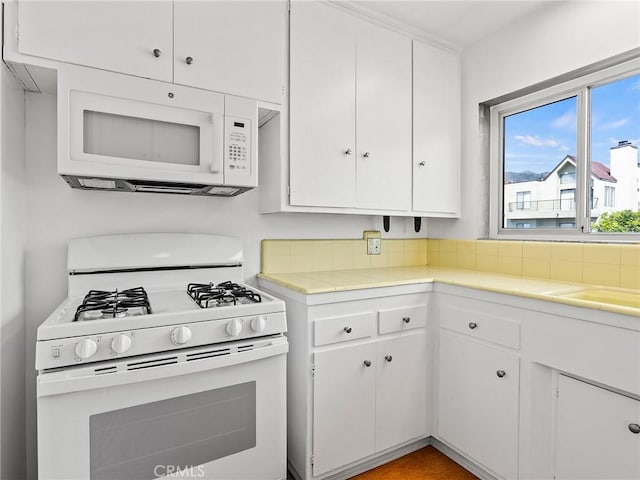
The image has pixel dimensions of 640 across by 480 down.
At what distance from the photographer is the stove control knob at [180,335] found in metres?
1.23

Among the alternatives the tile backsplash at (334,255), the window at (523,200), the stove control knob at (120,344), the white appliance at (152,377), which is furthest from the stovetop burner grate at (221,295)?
the window at (523,200)

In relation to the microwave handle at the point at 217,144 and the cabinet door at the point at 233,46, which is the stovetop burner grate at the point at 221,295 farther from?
the cabinet door at the point at 233,46

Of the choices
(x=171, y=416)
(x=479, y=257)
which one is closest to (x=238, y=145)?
(x=171, y=416)

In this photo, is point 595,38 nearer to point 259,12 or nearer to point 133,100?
point 259,12

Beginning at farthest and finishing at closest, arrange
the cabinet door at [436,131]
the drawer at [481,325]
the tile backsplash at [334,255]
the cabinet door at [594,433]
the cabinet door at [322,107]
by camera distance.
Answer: the cabinet door at [436,131]
the tile backsplash at [334,255]
the cabinet door at [322,107]
the drawer at [481,325]
the cabinet door at [594,433]

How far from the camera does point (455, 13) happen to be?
6.77 ft

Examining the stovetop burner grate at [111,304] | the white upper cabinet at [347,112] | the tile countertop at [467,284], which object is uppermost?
the white upper cabinet at [347,112]

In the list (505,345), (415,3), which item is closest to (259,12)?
(415,3)

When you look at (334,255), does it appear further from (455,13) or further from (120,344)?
(455,13)

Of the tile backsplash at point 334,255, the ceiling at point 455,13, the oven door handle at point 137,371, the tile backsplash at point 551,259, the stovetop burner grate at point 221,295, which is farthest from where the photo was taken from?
the tile backsplash at point 334,255

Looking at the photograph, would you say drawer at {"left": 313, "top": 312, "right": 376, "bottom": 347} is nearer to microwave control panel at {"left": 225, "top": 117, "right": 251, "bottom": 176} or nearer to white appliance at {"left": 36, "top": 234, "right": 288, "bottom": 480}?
white appliance at {"left": 36, "top": 234, "right": 288, "bottom": 480}

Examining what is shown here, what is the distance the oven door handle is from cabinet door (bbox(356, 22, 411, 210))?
1.06 meters

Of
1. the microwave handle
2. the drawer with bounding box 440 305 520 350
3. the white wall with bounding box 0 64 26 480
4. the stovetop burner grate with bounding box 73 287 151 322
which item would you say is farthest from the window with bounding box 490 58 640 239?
the white wall with bounding box 0 64 26 480

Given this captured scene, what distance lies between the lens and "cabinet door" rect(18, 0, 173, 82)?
1267mm
